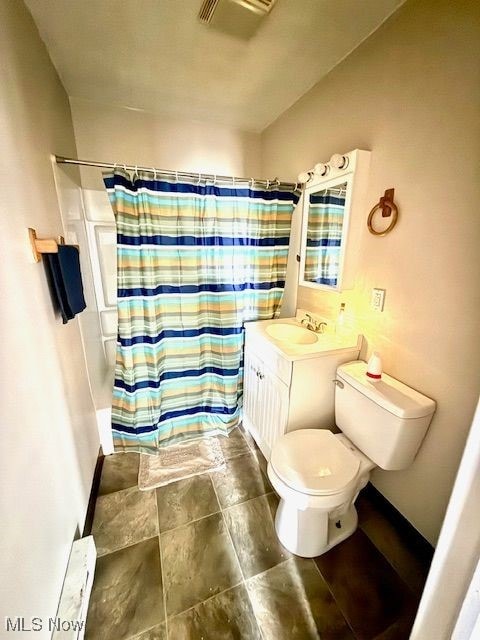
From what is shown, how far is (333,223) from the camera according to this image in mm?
1496

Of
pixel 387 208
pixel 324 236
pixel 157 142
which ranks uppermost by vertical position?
pixel 157 142

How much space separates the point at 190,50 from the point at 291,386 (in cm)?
185

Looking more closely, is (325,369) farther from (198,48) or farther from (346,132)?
(198,48)

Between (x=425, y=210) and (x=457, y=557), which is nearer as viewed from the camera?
(x=457, y=557)

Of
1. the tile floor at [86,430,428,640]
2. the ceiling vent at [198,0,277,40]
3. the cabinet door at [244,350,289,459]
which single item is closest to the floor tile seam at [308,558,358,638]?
the tile floor at [86,430,428,640]

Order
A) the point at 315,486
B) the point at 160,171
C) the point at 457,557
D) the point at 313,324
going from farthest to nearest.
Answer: the point at 313,324 < the point at 160,171 < the point at 315,486 < the point at 457,557

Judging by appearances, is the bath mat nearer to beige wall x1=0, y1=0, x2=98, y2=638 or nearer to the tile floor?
the tile floor

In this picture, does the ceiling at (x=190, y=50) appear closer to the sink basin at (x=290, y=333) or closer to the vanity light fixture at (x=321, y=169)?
the vanity light fixture at (x=321, y=169)

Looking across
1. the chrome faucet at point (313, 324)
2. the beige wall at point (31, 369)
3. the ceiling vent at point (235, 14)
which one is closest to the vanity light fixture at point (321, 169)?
the ceiling vent at point (235, 14)

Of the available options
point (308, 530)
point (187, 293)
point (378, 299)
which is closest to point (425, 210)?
point (378, 299)

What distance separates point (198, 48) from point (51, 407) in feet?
6.13

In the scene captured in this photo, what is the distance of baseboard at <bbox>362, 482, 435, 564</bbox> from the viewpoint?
1174 mm

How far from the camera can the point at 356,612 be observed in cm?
102

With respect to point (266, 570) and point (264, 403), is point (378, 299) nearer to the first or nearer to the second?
point (264, 403)
